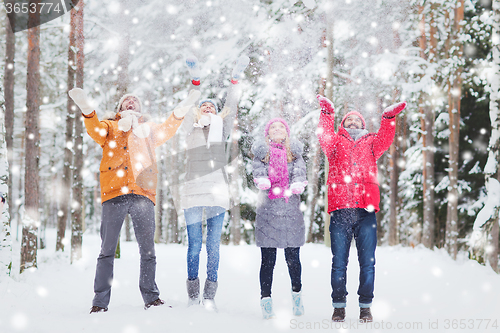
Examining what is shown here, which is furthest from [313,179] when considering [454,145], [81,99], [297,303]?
[81,99]

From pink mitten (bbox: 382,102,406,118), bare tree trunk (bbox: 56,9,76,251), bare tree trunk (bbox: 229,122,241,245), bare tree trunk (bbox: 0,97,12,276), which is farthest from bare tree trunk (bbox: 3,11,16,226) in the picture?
pink mitten (bbox: 382,102,406,118)

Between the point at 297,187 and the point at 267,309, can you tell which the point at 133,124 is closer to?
the point at 297,187

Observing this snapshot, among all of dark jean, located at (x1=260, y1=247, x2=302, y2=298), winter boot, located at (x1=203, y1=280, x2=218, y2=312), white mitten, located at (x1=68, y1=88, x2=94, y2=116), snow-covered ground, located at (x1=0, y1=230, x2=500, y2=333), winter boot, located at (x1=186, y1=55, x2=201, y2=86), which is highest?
winter boot, located at (x1=186, y1=55, x2=201, y2=86)

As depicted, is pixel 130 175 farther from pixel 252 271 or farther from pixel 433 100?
pixel 433 100

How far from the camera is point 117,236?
391cm

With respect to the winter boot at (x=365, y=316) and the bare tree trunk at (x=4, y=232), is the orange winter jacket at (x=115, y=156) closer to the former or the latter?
the bare tree trunk at (x=4, y=232)

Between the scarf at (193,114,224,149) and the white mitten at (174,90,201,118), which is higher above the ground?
the white mitten at (174,90,201,118)

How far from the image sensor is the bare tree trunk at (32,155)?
673 centimetres

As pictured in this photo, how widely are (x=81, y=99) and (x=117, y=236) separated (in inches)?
55.4

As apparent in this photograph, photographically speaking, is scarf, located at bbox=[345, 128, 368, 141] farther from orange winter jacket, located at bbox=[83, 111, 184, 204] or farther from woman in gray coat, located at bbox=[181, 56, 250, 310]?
orange winter jacket, located at bbox=[83, 111, 184, 204]

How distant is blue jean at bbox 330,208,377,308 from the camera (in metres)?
3.77

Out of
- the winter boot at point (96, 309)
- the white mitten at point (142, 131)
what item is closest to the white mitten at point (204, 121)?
the white mitten at point (142, 131)

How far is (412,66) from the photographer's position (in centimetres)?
927

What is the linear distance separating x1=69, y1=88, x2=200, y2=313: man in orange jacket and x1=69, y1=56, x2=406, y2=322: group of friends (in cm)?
1
